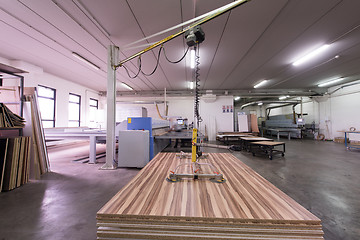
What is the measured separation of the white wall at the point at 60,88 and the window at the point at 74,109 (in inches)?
7.1

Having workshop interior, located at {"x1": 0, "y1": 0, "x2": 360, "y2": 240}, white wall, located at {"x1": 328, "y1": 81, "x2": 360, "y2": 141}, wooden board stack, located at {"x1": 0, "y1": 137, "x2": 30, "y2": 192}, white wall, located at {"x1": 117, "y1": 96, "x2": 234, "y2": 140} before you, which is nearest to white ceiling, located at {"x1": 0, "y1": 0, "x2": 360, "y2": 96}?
workshop interior, located at {"x1": 0, "y1": 0, "x2": 360, "y2": 240}

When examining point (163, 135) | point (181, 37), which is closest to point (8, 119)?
point (163, 135)

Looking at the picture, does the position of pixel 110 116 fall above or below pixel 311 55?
below

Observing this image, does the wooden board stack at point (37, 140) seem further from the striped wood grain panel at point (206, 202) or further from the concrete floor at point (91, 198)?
the striped wood grain panel at point (206, 202)

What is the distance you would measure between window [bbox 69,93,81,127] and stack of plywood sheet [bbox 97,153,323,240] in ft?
27.0

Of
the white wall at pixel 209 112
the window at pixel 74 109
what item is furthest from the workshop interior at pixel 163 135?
the white wall at pixel 209 112

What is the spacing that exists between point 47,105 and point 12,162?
4.97m

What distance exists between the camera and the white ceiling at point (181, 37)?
2471 millimetres

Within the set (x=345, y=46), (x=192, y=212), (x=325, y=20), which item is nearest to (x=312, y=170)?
(x=325, y=20)

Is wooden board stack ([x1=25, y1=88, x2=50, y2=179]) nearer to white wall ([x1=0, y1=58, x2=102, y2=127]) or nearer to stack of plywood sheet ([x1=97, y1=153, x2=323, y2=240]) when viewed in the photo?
white wall ([x1=0, y1=58, x2=102, y2=127])

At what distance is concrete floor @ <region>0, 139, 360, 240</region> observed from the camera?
1391 mm

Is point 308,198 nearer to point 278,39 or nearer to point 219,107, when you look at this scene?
point 278,39

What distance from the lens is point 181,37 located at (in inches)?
129

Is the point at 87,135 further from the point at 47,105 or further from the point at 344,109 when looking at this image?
the point at 344,109
